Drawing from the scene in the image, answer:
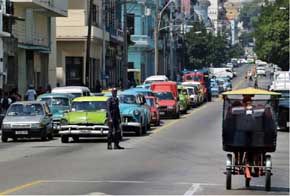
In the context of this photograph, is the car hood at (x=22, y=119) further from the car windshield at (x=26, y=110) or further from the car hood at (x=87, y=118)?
the car hood at (x=87, y=118)

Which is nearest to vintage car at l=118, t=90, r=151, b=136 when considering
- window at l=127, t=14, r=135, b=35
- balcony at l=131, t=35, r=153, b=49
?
window at l=127, t=14, r=135, b=35

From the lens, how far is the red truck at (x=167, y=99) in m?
52.0

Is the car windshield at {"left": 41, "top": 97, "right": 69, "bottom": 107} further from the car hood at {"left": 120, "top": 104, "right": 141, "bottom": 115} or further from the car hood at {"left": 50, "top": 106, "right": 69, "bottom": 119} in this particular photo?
the car hood at {"left": 120, "top": 104, "right": 141, "bottom": 115}

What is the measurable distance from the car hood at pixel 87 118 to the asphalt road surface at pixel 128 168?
75 cm

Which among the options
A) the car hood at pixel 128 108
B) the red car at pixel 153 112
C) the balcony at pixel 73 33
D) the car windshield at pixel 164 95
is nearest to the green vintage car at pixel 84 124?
the car hood at pixel 128 108

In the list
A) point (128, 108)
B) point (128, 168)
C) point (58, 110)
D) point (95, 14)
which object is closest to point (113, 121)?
point (128, 168)

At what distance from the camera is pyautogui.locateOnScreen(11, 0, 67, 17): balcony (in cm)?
5728

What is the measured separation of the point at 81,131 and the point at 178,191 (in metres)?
15.0

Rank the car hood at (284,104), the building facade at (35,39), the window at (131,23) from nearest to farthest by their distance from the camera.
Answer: the car hood at (284,104) < the building facade at (35,39) < the window at (131,23)

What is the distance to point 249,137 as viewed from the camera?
57.7 ft

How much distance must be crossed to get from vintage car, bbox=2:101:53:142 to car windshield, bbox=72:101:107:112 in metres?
1.50

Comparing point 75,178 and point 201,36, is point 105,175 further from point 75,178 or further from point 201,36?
point 201,36

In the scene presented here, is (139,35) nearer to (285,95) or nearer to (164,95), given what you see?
(164,95)

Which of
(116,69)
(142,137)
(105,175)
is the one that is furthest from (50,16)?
(105,175)
